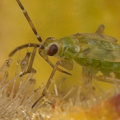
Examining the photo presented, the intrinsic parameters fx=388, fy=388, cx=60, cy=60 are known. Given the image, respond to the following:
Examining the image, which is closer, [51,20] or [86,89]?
[86,89]

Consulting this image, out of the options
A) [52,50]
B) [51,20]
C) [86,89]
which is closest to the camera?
[86,89]

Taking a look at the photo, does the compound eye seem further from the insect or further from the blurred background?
the blurred background

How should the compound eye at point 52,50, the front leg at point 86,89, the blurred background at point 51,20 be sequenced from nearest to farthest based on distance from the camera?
the front leg at point 86,89 < the compound eye at point 52,50 < the blurred background at point 51,20

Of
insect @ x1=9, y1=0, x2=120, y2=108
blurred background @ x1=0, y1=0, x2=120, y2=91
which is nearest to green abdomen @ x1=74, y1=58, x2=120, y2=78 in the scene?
insect @ x1=9, y1=0, x2=120, y2=108

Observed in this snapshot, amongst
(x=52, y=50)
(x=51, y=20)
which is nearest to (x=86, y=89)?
(x=52, y=50)

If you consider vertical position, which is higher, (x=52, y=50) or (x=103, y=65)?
(x=52, y=50)

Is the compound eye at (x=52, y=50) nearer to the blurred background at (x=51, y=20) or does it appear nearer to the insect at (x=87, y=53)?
the insect at (x=87, y=53)

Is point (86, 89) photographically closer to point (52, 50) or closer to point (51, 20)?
point (52, 50)

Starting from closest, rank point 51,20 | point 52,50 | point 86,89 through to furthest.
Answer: point 86,89
point 52,50
point 51,20

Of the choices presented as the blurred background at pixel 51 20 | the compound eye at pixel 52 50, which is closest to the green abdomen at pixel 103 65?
the compound eye at pixel 52 50
